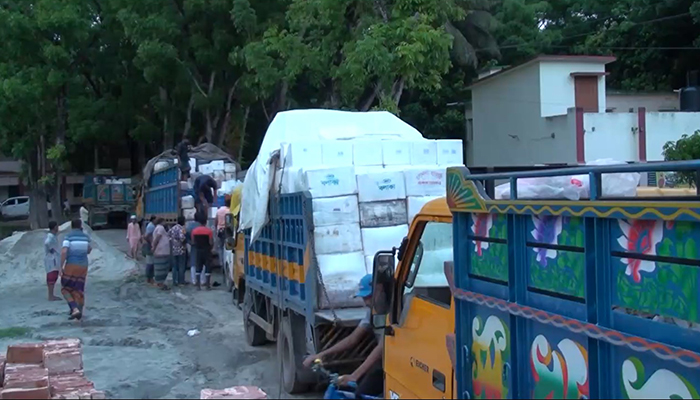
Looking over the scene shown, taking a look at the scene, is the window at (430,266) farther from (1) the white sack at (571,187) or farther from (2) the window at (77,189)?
(2) the window at (77,189)

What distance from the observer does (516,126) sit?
3203 centimetres

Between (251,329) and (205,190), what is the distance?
374 inches

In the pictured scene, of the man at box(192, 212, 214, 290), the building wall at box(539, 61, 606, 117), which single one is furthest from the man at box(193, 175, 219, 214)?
the building wall at box(539, 61, 606, 117)

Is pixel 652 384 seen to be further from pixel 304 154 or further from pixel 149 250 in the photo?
pixel 149 250

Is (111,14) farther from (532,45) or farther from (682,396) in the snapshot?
(682,396)

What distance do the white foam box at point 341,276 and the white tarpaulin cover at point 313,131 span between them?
1.91m

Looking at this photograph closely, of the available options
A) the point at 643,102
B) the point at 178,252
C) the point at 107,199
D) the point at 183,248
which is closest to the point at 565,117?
the point at 643,102

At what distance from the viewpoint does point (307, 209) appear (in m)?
8.66

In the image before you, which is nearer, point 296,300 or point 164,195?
point 296,300

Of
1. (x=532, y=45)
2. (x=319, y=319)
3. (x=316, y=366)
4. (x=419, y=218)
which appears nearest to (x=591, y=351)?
(x=419, y=218)

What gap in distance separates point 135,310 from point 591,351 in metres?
14.2

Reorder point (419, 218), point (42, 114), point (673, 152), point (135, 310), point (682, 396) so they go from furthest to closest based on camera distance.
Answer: point (42, 114)
point (673, 152)
point (135, 310)
point (419, 218)
point (682, 396)

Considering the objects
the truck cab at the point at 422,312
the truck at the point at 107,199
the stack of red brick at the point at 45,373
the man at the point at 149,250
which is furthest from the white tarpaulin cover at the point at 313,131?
the truck at the point at 107,199

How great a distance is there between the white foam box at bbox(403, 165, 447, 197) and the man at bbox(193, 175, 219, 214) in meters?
12.8
